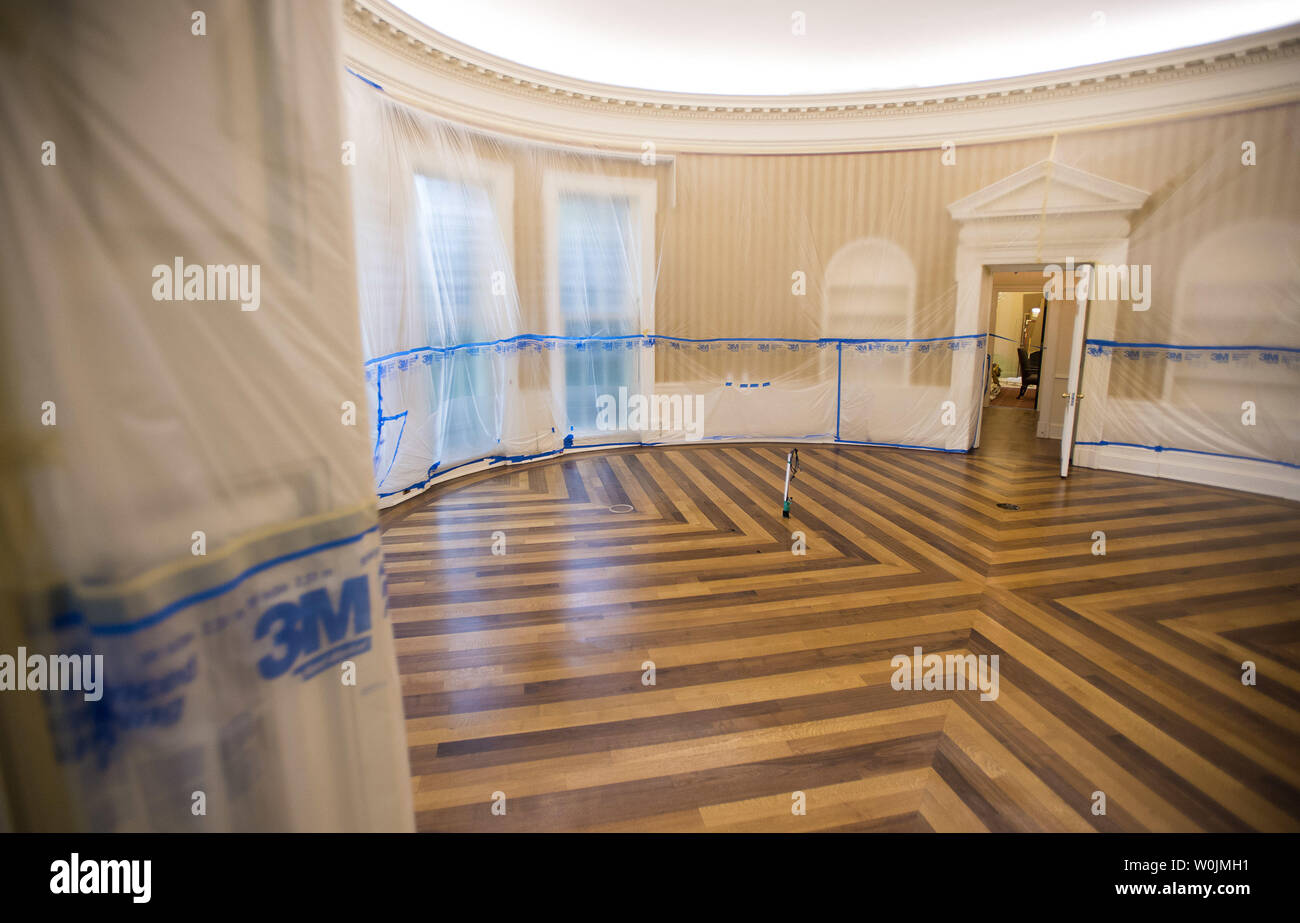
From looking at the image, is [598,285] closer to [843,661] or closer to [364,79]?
[364,79]

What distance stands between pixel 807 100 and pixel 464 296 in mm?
4119

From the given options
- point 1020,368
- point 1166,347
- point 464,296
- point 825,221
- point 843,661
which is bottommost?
point 843,661

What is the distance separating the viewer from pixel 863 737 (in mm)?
2375

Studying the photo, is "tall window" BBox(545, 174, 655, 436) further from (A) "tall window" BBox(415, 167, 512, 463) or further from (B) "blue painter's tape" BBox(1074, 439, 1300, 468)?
(B) "blue painter's tape" BBox(1074, 439, 1300, 468)

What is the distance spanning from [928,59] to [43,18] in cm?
711

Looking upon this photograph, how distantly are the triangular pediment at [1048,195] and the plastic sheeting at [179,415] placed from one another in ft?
22.4

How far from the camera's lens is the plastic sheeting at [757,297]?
5.26 meters

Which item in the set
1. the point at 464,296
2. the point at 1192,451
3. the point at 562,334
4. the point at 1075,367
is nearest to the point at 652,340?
the point at 562,334

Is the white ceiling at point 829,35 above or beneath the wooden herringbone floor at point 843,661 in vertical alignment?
above

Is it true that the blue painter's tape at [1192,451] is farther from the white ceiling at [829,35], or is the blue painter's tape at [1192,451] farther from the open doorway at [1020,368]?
the white ceiling at [829,35]

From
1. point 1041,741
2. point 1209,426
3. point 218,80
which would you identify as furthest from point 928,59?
point 218,80

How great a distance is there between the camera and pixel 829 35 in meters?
5.79

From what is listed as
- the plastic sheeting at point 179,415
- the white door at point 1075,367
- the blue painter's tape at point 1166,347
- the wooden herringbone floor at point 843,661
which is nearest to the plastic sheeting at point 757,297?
the blue painter's tape at point 1166,347

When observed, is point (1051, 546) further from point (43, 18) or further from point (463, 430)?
point (43, 18)
